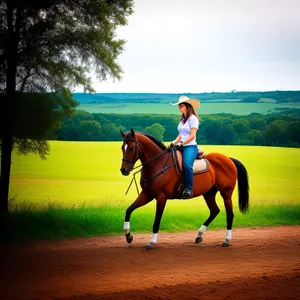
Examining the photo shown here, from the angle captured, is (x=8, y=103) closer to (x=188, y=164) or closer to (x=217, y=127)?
(x=188, y=164)

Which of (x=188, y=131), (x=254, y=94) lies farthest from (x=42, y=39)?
(x=254, y=94)

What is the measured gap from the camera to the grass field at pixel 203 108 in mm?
14664

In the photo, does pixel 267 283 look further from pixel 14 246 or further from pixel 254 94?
pixel 254 94

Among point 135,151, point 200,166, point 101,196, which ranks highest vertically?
point 135,151

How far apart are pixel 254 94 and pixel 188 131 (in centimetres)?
960

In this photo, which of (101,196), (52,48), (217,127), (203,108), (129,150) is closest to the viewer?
(129,150)

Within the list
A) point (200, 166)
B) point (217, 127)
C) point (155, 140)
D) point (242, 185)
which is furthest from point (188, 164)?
point (217, 127)

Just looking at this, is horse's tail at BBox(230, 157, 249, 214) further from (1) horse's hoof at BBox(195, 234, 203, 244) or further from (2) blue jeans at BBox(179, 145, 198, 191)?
(2) blue jeans at BBox(179, 145, 198, 191)

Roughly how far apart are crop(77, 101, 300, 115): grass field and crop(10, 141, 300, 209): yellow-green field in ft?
5.07

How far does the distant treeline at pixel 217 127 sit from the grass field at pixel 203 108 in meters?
0.26

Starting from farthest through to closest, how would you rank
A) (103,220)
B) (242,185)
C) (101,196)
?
(101,196), (103,220), (242,185)

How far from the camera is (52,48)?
31.2ft

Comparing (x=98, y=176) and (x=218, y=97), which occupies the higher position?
(x=218, y=97)

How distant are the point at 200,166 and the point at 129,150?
158 cm
